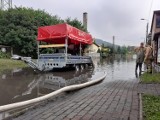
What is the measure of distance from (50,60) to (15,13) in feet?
66.3

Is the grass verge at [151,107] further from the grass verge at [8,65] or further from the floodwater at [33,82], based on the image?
the grass verge at [8,65]

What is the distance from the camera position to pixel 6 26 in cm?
3688

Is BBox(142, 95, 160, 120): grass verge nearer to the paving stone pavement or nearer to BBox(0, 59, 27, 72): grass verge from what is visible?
the paving stone pavement

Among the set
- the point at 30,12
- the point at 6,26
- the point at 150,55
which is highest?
the point at 30,12

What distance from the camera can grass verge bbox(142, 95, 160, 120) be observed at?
18.1 feet

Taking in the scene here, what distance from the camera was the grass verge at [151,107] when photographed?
552 cm

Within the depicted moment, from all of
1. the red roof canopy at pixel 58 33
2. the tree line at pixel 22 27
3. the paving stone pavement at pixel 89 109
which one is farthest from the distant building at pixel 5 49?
the paving stone pavement at pixel 89 109

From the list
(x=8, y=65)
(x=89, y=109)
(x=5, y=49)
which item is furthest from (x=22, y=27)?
(x=89, y=109)

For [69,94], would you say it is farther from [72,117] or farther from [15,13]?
[15,13]

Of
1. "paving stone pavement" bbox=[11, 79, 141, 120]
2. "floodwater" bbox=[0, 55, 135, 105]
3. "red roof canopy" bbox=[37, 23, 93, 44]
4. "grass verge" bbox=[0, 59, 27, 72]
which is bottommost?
"floodwater" bbox=[0, 55, 135, 105]

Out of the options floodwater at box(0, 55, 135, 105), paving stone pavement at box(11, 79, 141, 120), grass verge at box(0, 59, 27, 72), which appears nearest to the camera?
paving stone pavement at box(11, 79, 141, 120)

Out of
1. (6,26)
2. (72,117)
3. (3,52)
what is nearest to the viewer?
(72,117)

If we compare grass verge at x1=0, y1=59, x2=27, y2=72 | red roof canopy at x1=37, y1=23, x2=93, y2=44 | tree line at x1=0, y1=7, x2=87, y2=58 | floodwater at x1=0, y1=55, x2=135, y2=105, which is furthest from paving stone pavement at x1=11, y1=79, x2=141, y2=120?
tree line at x1=0, y1=7, x2=87, y2=58

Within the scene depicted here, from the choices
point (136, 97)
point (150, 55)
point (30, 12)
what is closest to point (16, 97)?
point (136, 97)
